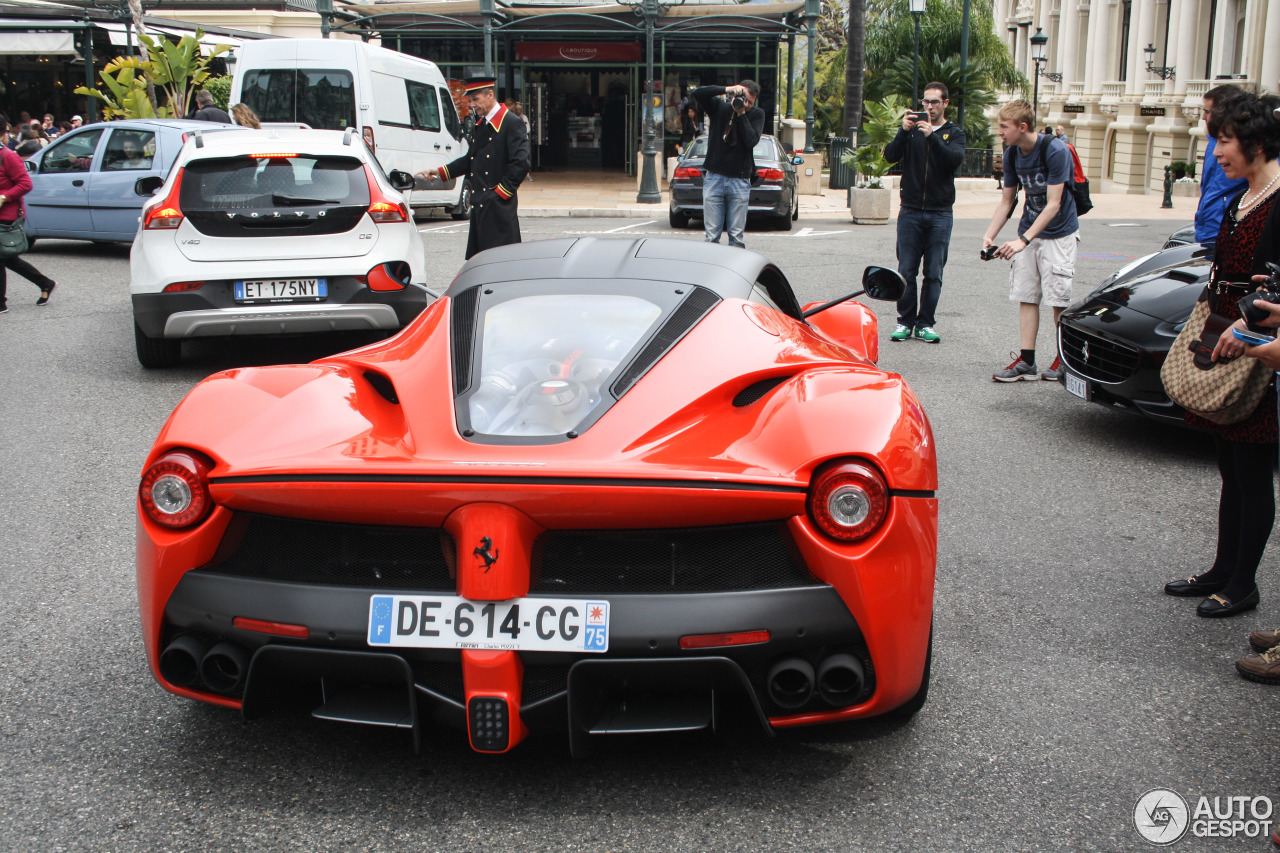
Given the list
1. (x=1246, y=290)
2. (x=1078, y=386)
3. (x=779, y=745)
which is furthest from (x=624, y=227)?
(x=779, y=745)

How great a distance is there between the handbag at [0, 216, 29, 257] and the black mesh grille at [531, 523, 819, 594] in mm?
9203

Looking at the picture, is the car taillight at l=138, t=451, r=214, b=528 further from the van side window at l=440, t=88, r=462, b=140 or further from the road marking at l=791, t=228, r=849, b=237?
the van side window at l=440, t=88, r=462, b=140

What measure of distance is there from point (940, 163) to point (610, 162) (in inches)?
1033

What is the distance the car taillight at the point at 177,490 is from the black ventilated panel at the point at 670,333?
0.96m

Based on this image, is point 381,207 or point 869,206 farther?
point 869,206

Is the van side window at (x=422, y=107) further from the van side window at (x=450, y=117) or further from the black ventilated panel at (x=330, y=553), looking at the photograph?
the black ventilated panel at (x=330, y=553)

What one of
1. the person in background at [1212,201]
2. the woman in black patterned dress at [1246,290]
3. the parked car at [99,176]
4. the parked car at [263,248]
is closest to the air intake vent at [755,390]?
the woman in black patterned dress at [1246,290]

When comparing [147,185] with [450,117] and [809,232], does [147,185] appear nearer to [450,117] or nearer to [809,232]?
[809,232]

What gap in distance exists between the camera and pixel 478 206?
31.2 feet

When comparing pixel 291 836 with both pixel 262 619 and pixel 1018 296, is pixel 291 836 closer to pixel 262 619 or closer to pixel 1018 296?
pixel 262 619

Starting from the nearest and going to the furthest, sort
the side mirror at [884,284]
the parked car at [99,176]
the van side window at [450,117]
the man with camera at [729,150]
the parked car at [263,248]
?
the side mirror at [884,284], the parked car at [263,248], the man with camera at [729,150], the parked car at [99,176], the van side window at [450,117]

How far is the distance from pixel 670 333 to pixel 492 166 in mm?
6422

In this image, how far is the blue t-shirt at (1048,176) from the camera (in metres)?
7.69

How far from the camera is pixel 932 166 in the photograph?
8961mm
